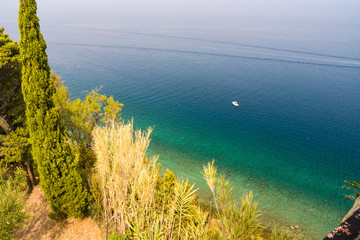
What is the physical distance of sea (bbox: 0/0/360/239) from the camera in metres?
20.0

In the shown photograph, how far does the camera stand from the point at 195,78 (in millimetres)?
45438

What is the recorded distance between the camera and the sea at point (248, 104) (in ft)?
65.7

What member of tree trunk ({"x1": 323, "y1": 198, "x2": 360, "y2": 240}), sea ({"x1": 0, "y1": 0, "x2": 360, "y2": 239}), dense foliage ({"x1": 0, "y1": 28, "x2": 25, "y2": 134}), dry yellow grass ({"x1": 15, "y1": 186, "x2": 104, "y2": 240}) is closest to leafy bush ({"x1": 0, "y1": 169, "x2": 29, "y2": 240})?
dry yellow grass ({"x1": 15, "y1": 186, "x2": 104, "y2": 240})

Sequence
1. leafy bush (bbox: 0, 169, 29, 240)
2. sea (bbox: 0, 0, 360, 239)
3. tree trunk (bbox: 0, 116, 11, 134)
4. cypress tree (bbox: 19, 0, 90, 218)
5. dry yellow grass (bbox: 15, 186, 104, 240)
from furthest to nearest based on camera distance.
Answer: sea (bbox: 0, 0, 360, 239), tree trunk (bbox: 0, 116, 11, 134), dry yellow grass (bbox: 15, 186, 104, 240), cypress tree (bbox: 19, 0, 90, 218), leafy bush (bbox: 0, 169, 29, 240)

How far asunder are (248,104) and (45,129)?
3233 cm

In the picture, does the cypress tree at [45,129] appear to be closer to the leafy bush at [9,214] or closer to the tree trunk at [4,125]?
the leafy bush at [9,214]

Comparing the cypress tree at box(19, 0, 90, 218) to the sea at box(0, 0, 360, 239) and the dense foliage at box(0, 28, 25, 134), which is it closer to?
the dense foliage at box(0, 28, 25, 134)

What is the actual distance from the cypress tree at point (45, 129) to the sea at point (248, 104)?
35.0ft

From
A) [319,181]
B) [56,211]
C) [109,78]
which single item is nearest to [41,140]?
[56,211]

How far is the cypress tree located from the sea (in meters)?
10.7

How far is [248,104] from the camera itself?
3616 centimetres

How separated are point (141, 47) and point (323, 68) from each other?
4934 cm

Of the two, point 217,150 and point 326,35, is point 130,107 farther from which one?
point 326,35

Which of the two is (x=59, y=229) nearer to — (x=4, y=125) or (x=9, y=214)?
(x=9, y=214)
